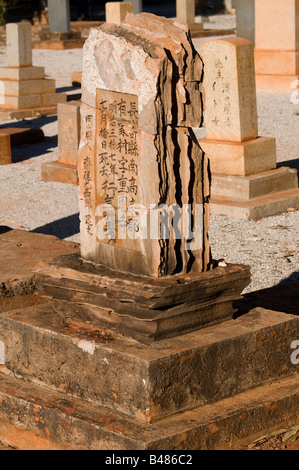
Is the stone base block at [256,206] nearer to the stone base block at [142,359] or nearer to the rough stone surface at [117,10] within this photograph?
the stone base block at [142,359]

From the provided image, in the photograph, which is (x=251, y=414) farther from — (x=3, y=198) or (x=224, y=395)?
(x=3, y=198)

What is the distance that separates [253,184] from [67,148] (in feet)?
8.80

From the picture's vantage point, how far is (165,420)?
3.88 m

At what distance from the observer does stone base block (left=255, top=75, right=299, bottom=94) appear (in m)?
14.8

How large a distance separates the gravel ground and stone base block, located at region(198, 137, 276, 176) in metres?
0.61

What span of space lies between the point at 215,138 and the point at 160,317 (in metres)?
5.22

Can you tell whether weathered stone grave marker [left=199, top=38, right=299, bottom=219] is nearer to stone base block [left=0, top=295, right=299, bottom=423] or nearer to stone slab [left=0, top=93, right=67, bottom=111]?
stone base block [left=0, top=295, right=299, bottom=423]

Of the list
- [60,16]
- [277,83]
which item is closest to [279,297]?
[277,83]

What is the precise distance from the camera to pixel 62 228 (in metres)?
8.43

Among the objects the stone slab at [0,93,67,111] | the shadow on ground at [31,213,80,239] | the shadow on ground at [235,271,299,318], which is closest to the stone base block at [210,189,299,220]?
the shadow on ground at [31,213,80,239]

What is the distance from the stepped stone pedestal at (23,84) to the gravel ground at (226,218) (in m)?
0.49

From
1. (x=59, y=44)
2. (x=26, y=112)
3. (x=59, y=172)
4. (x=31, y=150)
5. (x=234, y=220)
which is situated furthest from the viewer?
(x=59, y=44)

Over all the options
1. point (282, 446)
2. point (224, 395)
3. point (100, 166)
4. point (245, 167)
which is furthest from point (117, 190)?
point (245, 167)

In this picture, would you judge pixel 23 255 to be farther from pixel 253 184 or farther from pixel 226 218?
pixel 253 184
